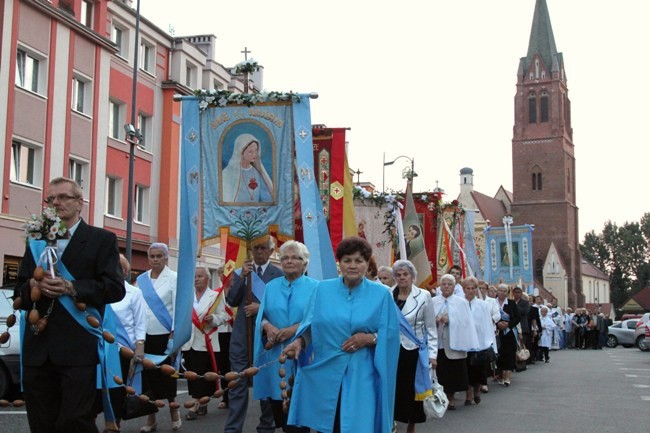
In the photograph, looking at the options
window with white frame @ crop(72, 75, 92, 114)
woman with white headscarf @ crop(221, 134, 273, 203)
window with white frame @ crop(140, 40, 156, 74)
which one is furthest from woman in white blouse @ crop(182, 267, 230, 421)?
window with white frame @ crop(140, 40, 156, 74)

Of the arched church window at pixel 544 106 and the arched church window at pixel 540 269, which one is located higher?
the arched church window at pixel 544 106

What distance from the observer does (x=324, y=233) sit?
10.1m

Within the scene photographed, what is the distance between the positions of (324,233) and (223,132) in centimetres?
170

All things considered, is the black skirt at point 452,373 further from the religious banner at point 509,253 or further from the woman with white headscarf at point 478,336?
the religious banner at point 509,253

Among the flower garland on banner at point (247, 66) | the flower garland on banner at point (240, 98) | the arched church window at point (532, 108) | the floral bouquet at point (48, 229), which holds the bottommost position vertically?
the floral bouquet at point (48, 229)

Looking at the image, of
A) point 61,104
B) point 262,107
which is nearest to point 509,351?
point 262,107

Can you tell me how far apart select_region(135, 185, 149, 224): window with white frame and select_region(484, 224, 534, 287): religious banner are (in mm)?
13150

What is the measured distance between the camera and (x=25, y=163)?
977 inches

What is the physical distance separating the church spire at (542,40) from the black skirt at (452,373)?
96.1 metres

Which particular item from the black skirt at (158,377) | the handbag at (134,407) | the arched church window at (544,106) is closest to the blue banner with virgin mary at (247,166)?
the black skirt at (158,377)

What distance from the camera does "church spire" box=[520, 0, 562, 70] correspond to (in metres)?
104

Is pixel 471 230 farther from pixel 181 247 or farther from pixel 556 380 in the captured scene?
pixel 181 247

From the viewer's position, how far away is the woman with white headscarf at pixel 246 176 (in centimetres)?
1020

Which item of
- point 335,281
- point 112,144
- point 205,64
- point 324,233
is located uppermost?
point 205,64
